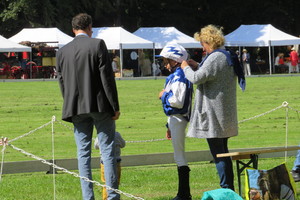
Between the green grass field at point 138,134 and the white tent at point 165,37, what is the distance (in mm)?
14510

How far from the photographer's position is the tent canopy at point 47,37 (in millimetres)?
44906

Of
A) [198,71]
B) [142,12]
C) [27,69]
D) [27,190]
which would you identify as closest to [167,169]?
[27,190]

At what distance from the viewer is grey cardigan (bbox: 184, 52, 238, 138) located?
7871mm

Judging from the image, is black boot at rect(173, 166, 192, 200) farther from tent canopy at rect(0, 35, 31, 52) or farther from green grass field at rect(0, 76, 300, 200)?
tent canopy at rect(0, 35, 31, 52)

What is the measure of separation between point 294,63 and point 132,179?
37513 mm

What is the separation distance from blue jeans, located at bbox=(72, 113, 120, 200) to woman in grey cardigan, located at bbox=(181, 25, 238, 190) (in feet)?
2.80

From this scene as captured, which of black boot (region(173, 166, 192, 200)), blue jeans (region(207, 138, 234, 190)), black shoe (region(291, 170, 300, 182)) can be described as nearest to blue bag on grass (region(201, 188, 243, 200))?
blue jeans (region(207, 138, 234, 190))

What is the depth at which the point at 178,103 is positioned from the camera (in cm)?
817

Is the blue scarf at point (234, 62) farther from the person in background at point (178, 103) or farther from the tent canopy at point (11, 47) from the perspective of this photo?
the tent canopy at point (11, 47)

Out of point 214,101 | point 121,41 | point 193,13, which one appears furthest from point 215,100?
point 193,13

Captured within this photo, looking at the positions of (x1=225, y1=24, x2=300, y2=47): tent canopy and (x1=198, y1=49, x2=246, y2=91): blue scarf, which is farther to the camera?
(x1=225, y1=24, x2=300, y2=47): tent canopy

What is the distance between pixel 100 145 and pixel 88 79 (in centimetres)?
66

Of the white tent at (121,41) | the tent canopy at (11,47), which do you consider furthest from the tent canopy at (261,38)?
the tent canopy at (11,47)

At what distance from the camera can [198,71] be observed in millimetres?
7840
